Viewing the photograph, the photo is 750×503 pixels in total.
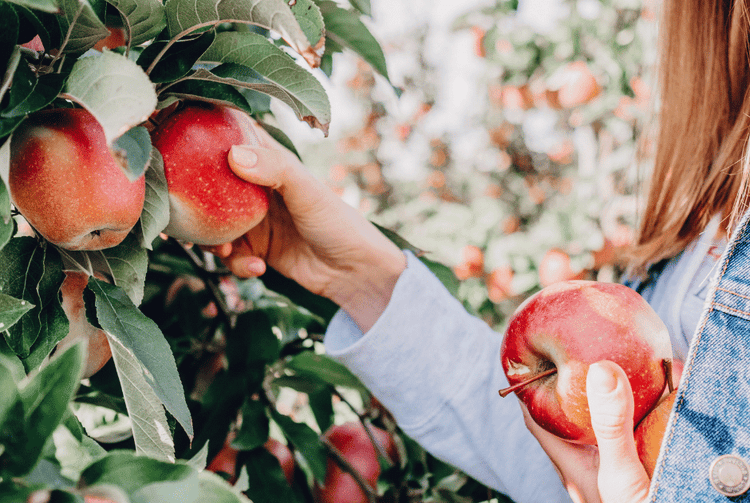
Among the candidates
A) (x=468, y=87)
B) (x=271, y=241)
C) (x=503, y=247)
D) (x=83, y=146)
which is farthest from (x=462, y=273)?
(x=83, y=146)

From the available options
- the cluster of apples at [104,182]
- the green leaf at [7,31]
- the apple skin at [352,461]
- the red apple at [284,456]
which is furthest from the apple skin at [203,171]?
the apple skin at [352,461]

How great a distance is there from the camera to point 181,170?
0.59 metres

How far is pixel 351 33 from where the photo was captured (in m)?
0.78

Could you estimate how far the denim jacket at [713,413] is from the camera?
55 centimetres

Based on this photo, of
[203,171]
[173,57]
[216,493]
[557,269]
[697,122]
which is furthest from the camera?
[557,269]

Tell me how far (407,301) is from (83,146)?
576 millimetres

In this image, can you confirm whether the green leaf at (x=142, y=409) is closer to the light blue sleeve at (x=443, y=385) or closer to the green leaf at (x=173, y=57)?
the green leaf at (x=173, y=57)

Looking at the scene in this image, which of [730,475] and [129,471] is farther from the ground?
[129,471]

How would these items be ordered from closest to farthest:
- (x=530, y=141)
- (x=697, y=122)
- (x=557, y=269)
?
1. (x=697, y=122)
2. (x=557, y=269)
3. (x=530, y=141)

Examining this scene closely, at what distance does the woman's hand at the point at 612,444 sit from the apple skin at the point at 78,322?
0.48 m

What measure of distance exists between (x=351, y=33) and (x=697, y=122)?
0.66 m

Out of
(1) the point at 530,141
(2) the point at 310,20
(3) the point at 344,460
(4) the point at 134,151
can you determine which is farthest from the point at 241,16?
(1) the point at 530,141

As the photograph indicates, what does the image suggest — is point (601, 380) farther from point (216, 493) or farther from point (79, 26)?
point (79, 26)

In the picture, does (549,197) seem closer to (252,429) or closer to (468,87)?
(468,87)
